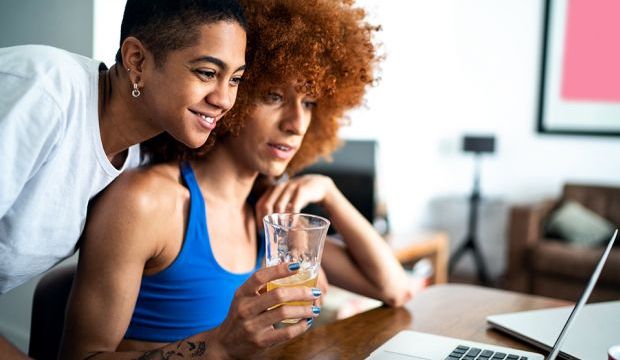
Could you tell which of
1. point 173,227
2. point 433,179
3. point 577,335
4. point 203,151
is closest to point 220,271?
point 173,227

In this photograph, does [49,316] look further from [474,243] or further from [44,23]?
[474,243]

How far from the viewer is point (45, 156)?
988 mm

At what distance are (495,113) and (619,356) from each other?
15.9 ft

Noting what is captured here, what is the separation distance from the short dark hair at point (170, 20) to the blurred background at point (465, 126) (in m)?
3.48

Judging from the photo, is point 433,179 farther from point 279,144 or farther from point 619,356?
point 619,356

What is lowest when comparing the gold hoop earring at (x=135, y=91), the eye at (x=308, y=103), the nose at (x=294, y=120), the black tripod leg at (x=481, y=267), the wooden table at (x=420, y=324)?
the black tripod leg at (x=481, y=267)

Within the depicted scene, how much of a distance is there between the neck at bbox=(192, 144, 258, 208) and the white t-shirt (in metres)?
0.31

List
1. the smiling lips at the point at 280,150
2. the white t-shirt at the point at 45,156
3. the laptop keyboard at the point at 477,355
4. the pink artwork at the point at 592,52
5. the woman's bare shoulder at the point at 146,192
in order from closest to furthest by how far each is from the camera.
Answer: the white t-shirt at the point at 45,156
the laptop keyboard at the point at 477,355
the woman's bare shoulder at the point at 146,192
the smiling lips at the point at 280,150
the pink artwork at the point at 592,52

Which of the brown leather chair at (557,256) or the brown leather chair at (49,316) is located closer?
the brown leather chair at (49,316)

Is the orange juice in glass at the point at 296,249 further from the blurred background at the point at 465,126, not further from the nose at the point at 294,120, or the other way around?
the blurred background at the point at 465,126

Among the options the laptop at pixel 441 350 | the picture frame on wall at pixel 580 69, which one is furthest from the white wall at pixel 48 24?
the picture frame on wall at pixel 580 69

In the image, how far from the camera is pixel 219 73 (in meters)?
1.09

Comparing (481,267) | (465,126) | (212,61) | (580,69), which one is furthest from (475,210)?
(212,61)

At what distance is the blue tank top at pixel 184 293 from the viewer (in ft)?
4.29
